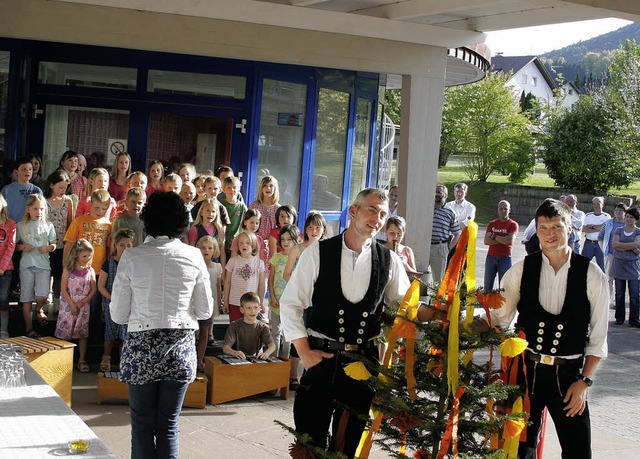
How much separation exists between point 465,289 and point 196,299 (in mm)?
1649

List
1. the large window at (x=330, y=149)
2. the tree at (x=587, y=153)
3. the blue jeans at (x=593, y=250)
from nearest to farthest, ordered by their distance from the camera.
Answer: the large window at (x=330, y=149), the blue jeans at (x=593, y=250), the tree at (x=587, y=153)

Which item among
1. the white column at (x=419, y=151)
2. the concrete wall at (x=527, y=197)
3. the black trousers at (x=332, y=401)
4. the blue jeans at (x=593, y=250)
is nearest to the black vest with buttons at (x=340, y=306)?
the black trousers at (x=332, y=401)

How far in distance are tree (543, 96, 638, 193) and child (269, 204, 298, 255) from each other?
28.6 meters

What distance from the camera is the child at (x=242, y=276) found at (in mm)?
8703

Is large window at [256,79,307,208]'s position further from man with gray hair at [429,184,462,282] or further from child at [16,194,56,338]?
child at [16,194,56,338]

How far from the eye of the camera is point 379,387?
→ 14.9 feet

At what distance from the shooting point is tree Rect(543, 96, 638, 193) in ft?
117

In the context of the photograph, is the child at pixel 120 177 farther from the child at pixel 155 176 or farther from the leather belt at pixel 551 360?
the leather belt at pixel 551 360

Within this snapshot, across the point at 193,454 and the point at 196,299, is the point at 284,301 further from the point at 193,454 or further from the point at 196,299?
the point at 193,454

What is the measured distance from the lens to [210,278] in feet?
29.0

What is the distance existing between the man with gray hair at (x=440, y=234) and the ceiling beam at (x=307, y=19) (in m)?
2.38

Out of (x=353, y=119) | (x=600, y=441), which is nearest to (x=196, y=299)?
(x=600, y=441)

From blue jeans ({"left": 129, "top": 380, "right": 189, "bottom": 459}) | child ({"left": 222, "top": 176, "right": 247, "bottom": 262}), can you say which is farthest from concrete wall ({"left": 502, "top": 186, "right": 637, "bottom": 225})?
blue jeans ({"left": 129, "top": 380, "right": 189, "bottom": 459})

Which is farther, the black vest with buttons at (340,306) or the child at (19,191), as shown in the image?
the child at (19,191)
